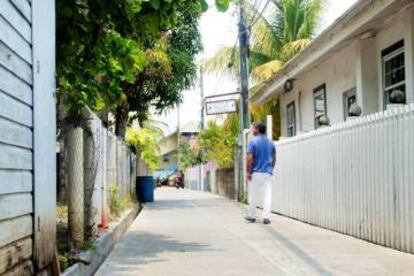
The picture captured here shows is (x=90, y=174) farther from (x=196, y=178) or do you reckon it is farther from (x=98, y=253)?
(x=196, y=178)

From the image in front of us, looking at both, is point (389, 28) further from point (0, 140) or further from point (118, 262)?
point (0, 140)

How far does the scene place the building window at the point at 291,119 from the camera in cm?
2098

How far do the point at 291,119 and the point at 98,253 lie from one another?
548 inches

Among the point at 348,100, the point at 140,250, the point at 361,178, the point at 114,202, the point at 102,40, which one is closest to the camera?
the point at 102,40

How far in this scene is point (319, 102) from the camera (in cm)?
1795

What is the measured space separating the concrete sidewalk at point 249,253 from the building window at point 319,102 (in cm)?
536

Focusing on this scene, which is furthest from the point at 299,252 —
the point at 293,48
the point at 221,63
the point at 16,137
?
the point at 221,63

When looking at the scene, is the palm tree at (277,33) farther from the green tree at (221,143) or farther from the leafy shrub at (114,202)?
the leafy shrub at (114,202)

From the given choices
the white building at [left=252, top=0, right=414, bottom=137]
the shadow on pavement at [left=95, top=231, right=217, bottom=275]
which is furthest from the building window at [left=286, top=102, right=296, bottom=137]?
the shadow on pavement at [left=95, top=231, right=217, bottom=275]

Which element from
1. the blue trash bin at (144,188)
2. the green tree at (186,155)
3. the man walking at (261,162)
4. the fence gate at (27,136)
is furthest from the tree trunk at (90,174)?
the green tree at (186,155)

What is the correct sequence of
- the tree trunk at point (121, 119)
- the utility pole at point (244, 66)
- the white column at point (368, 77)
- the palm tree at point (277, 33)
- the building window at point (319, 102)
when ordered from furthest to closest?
the palm tree at point (277, 33)
the tree trunk at point (121, 119)
the utility pole at point (244, 66)
the building window at point (319, 102)
the white column at point (368, 77)

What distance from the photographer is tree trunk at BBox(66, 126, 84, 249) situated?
27.1ft

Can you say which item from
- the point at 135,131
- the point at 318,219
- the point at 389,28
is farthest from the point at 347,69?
the point at 135,131

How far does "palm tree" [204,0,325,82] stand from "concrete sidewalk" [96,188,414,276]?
46.9 ft
